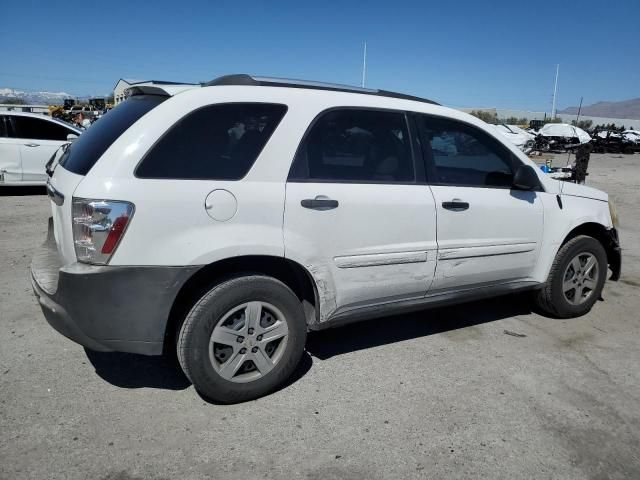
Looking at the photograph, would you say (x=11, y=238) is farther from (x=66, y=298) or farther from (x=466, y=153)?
(x=466, y=153)

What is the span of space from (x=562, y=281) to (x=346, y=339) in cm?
196

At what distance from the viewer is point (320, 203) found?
298cm

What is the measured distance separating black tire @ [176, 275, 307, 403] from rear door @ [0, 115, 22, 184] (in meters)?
8.81

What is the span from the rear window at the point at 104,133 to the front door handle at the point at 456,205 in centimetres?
195

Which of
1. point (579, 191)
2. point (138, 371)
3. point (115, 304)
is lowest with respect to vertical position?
point (138, 371)

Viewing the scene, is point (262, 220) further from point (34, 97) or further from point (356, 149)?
point (34, 97)

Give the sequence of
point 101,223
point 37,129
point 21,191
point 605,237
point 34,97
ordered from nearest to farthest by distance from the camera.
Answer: point 101,223, point 605,237, point 37,129, point 21,191, point 34,97

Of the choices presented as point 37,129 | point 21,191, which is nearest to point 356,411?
point 37,129

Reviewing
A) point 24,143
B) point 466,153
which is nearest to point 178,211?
point 466,153

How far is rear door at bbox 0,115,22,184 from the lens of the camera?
962 cm

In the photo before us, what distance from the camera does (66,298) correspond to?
2.62 m

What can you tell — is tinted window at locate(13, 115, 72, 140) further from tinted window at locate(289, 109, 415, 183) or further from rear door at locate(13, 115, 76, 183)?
tinted window at locate(289, 109, 415, 183)

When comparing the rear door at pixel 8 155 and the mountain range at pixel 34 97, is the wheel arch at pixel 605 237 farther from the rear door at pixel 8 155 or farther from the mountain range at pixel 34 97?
the mountain range at pixel 34 97

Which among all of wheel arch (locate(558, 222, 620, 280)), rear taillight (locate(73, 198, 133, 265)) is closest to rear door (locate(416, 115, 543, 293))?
wheel arch (locate(558, 222, 620, 280))
